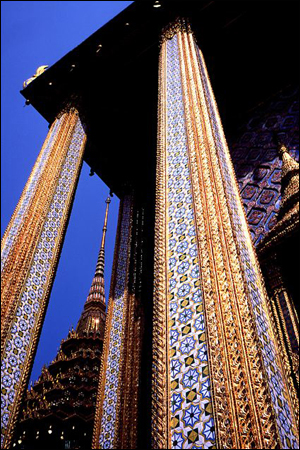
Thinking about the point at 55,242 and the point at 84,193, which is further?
the point at 84,193

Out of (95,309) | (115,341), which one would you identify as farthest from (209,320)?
(95,309)

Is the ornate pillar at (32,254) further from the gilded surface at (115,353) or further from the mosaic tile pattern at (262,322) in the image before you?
the mosaic tile pattern at (262,322)

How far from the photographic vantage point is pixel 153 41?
6492mm

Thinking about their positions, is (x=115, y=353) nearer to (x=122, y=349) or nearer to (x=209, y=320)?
(x=122, y=349)

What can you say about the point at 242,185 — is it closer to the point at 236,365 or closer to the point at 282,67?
the point at 282,67

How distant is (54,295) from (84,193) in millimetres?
12448

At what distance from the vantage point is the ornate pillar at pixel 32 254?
3201 millimetres

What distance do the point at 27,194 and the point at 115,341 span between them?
73.8 inches

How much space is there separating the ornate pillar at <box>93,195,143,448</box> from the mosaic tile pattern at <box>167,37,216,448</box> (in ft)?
6.22

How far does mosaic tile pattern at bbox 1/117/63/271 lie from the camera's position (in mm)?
3967

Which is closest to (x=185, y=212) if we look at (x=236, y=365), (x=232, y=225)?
(x=232, y=225)

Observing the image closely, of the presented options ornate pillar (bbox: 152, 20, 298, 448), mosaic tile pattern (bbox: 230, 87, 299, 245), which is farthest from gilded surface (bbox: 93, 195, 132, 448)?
ornate pillar (bbox: 152, 20, 298, 448)

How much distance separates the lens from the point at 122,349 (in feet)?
15.3

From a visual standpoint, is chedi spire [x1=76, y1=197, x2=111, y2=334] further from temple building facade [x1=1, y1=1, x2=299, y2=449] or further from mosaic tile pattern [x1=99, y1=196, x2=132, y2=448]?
mosaic tile pattern [x1=99, y1=196, x2=132, y2=448]
